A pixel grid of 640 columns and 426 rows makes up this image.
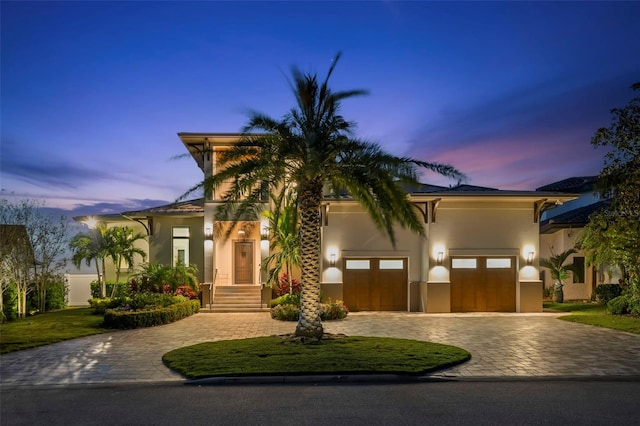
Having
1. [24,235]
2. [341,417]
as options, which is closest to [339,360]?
[341,417]

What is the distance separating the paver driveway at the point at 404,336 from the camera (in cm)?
973

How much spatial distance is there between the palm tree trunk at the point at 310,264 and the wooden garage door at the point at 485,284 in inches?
373

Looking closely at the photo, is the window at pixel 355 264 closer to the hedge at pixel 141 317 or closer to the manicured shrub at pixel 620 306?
Result: the hedge at pixel 141 317

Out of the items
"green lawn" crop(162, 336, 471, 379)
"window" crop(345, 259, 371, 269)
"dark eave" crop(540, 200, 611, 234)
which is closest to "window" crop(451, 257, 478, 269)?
"window" crop(345, 259, 371, 269)

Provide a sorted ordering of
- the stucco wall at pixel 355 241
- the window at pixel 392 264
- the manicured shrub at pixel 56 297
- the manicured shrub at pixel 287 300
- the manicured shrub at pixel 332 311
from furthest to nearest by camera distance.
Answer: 1. the manicured shrub at pixel 56 297
2. the window at pixel 392 264
3. the stucco wall at pixel 355 241
4. the manicured shrub at pixel 287 300
5. the manicured shrub at pixel 332 311

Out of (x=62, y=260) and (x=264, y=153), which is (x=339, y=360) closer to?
(x=264, y=153)

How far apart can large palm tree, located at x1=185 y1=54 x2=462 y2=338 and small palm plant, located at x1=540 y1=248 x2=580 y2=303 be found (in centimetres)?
1436

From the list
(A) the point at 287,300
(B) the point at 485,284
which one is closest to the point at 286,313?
(A) the point at 287,300

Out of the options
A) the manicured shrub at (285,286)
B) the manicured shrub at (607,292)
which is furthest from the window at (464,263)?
the manicured shrub at (607,292)

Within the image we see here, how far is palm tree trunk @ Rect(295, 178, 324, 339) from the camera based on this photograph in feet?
40.6

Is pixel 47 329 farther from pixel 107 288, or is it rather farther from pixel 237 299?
pixel 107 288

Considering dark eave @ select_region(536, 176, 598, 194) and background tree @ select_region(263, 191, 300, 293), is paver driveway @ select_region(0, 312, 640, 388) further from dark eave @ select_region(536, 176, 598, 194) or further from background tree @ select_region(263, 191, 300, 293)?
dark eave @ select_region(536, 176, 598, 194)

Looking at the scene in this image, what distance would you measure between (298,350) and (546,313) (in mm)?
12983

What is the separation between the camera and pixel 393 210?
11867mm
